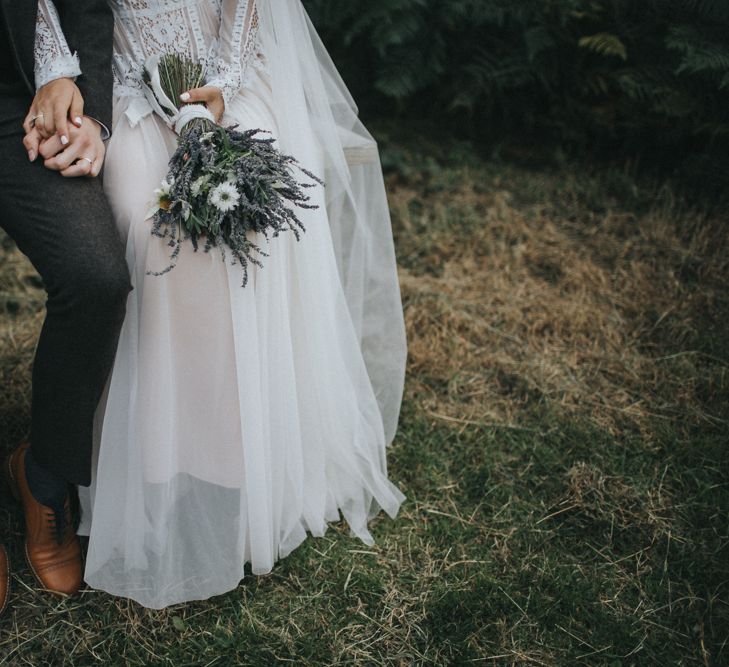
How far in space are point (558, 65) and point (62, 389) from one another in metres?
3.18

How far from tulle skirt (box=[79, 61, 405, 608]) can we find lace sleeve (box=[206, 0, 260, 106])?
0.06 m

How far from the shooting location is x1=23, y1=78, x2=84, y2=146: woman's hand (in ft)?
5.38

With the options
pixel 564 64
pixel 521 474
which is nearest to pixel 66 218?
pixel 521 474

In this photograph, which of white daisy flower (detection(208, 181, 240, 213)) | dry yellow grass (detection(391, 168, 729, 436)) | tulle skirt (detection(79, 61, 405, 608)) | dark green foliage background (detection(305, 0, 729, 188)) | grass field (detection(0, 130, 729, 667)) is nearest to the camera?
white daisy flower (detection(208, 181, 240, 213))

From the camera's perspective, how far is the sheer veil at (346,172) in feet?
6.23

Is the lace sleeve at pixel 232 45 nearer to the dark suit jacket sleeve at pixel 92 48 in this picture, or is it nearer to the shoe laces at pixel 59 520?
the dark suit jacket sleeve at pixel 92 48

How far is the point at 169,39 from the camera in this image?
1799 mm

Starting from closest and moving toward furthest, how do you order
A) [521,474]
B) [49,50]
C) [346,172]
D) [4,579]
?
1. [49,50]
2. [4,579]
3. [346,172]
4. [521,474]

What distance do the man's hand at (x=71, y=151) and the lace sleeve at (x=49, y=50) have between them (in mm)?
170

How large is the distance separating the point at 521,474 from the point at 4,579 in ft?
5.11

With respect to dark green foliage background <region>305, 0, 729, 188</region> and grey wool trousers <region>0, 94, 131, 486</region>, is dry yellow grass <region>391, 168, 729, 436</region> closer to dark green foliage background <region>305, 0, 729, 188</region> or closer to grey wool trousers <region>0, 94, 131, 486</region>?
dark green foliage background <region>305, 0, 729, 188</region>

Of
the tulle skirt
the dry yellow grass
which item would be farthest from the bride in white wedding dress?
the dry yellow grass

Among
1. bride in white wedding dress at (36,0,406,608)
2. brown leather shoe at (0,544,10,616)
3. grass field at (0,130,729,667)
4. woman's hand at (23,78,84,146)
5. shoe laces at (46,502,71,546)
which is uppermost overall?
woman's hand at (23,78,84,146)

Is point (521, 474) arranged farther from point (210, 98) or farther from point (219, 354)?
point (210, 98)
